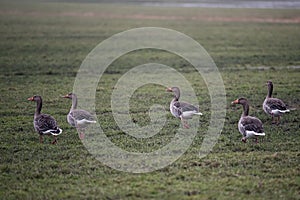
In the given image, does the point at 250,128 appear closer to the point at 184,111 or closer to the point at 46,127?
the point at 184,111

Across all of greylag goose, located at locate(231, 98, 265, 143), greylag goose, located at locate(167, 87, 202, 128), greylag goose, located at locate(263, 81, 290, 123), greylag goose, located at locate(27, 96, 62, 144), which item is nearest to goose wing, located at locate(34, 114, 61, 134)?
greylag goose, located at locate(27, 96, 62, 144)

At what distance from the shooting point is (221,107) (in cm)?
1478

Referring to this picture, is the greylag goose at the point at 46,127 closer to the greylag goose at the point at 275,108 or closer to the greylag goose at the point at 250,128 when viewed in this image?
the greylag goose at the point at 250,128

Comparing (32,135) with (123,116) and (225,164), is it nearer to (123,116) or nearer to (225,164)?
(123,116)

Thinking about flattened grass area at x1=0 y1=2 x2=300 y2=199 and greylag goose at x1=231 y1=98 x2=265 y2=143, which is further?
greylag goose at x1=231 y1=98 x2=265 y2=143

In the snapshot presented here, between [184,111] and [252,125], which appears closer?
[252,125]

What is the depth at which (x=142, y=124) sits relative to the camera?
12.8 m

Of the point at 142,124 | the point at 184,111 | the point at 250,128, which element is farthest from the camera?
the point at 142,124

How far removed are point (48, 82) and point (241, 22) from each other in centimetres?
2879

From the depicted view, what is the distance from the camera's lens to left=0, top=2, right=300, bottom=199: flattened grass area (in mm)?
8602

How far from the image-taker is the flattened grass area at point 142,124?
860 cm

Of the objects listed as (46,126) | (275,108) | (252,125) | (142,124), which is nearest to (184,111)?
(142,124)

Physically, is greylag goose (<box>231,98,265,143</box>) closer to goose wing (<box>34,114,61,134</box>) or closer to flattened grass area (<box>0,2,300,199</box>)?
flattened grass area (<box>0,2,300,199</box>)

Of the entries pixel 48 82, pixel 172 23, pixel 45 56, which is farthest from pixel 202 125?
pixel 172 23
